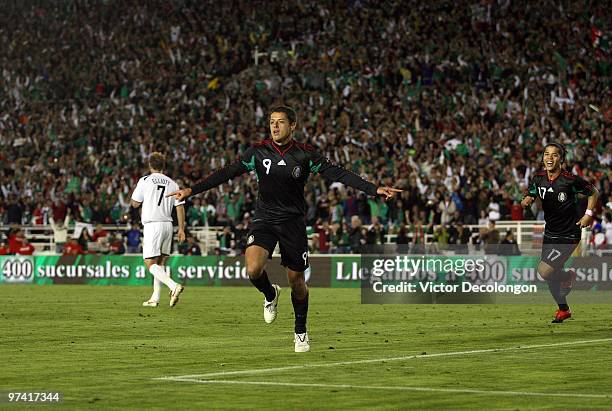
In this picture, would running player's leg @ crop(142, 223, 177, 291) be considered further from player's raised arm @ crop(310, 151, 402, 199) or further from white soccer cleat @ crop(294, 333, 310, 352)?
player's raised arm @ crop(310, 151, 402, 199)

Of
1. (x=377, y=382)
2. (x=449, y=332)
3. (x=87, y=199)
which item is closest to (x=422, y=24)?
(x=87, y=199)

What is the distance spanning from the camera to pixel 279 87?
43.8 metres

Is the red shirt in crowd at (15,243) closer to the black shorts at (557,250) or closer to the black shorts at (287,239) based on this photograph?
the black shorts at (557,250)

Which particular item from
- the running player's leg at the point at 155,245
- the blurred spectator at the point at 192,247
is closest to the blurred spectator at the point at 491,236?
the blurred spectator at the point at 192,247

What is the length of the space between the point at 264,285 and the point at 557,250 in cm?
558

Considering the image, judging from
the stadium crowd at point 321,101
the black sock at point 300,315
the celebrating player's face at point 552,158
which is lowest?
the black sock at point 300,315

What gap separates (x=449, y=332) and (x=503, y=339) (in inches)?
53.1

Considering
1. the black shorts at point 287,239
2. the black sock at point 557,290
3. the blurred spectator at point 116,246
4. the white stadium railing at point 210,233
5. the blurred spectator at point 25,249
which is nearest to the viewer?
the black shorts at point 287,239

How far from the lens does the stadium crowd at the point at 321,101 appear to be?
3438 centimetres

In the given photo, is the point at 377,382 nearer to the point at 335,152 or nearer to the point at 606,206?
the point at 606,206

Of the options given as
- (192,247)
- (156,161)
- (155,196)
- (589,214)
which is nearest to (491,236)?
(192,247)

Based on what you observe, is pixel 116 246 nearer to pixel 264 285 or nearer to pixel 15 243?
pixel 15 243

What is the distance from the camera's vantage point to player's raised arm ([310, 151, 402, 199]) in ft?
39.9
